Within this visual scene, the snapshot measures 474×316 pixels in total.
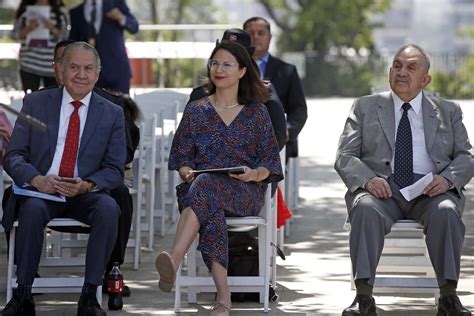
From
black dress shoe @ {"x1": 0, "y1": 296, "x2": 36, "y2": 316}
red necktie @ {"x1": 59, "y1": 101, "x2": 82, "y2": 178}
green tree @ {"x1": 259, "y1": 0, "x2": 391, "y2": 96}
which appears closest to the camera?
black dress shoe @ {"x1": 0, "y1": 296, "x2": 36, "y2": 316}

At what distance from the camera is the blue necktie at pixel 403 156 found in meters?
8.08

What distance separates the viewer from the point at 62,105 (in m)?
8.16

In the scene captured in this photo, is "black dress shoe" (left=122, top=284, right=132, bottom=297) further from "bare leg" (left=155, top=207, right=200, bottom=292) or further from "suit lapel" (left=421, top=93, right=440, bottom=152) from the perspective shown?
"suit lapel" (left=421, top=93, right=440, bottom=152)

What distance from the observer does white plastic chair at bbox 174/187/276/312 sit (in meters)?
7.92

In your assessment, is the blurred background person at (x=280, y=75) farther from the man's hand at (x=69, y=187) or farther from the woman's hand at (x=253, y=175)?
the man's hand at (x=69, y=187)

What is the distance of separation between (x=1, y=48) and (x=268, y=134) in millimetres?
11230

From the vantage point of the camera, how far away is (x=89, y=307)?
25.0 feet

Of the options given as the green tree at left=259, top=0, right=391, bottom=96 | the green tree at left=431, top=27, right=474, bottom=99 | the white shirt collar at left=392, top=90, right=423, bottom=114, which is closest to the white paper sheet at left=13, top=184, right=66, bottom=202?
the white shirt collar at left=392, top=90, right=423, bottom=114

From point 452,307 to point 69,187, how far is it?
220cm

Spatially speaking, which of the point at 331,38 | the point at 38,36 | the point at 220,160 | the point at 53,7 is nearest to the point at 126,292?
the point at 220,160

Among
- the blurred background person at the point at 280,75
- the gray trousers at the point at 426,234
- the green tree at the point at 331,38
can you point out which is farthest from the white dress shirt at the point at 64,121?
the green tree at the point at 331,38

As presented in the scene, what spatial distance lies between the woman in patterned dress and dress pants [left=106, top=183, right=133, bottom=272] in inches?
16.2

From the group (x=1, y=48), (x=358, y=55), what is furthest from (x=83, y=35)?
(x=358, y=55)

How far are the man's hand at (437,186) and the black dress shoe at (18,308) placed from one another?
227 cm
